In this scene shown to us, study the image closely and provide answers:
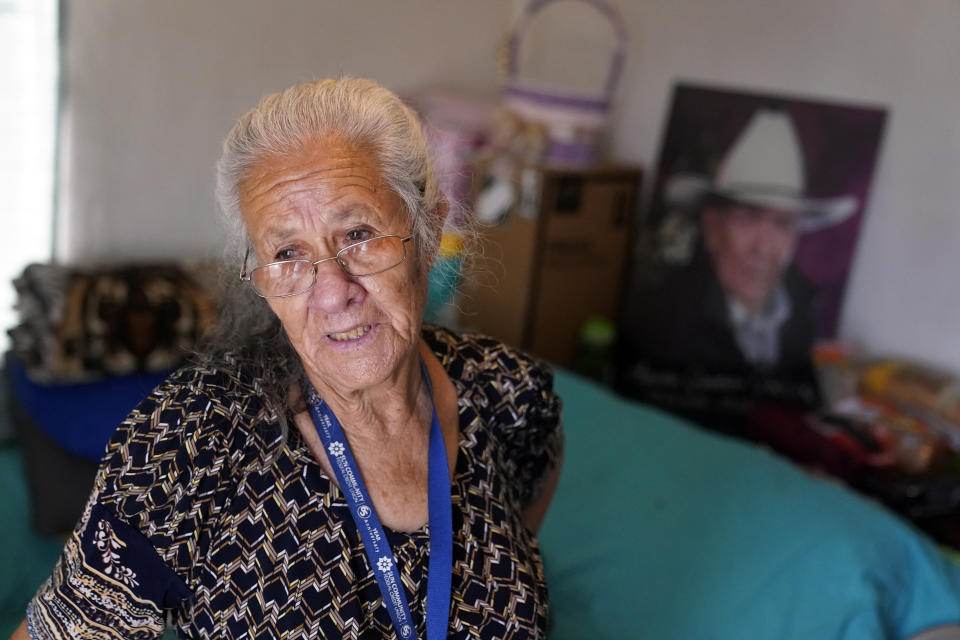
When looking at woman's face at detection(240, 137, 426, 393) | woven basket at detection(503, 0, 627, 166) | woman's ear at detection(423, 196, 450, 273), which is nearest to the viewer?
woman's face at detection(240, 137, 426, 393)

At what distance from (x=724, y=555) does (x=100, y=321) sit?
5.51 feet

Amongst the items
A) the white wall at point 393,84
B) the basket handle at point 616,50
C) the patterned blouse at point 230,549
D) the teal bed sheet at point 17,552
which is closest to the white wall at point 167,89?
the white wall at point 393,84

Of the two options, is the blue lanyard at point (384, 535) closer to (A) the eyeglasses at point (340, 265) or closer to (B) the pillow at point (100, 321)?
(A) the eyeglasses at point (340, 265)

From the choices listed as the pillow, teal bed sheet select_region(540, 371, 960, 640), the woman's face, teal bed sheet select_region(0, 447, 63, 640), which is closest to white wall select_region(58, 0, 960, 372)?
the pillow

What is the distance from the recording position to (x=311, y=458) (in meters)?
1.19

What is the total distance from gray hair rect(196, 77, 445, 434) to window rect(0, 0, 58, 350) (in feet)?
4.60

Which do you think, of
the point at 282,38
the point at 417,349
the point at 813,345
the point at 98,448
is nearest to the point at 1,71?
the point at 282,38

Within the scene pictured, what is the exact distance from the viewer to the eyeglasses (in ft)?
3.80

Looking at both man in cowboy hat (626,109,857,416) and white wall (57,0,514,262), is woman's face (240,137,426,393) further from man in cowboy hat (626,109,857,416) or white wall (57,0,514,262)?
man in cowboy hat (626,109,857,416)

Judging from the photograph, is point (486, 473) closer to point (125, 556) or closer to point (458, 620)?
point (458, 620)

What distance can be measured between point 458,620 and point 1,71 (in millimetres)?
2061

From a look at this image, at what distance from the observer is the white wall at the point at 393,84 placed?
8.66 ft

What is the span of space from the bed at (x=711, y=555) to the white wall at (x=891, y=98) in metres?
1.11

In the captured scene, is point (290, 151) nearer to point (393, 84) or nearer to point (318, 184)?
point (318, 184)
